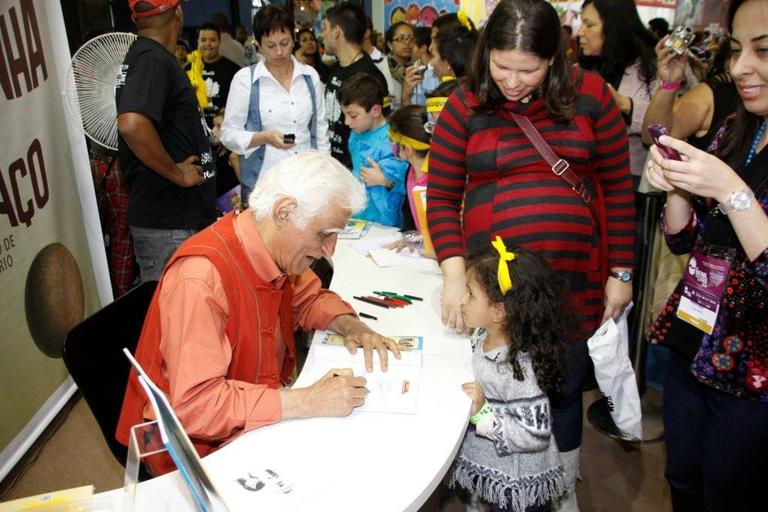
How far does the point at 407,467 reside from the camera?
122cm

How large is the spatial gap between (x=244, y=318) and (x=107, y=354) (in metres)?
0.43

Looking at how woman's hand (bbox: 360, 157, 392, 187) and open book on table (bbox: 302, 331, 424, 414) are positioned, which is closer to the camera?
open book on table (bbox: 302, 331, 424, 414)

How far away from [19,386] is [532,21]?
2347 mm

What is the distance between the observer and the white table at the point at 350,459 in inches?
44.3

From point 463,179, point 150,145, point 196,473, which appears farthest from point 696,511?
point 150,145

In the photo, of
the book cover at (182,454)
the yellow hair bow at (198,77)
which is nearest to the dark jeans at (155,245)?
the book cover at (182,454)

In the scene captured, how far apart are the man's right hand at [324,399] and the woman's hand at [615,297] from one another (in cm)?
81

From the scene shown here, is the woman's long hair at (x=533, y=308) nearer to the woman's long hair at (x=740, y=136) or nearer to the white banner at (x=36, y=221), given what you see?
the woman's long hair at (x=740, y=136)

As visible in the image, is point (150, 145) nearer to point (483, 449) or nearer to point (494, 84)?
point (494, 84)

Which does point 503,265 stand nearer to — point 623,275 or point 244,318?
point 623,275

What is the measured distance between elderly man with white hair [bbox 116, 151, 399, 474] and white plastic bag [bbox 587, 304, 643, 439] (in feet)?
1.85

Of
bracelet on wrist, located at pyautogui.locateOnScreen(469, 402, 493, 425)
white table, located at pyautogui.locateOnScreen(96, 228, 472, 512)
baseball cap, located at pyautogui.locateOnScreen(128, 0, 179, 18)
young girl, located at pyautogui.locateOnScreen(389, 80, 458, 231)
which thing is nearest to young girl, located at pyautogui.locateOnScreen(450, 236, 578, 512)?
bracelet on wrist, located at pyautogui.locateOnScreen(469, 402, 493, 425)

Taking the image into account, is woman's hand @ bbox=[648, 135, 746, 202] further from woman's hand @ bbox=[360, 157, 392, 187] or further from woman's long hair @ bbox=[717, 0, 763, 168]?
woman's hand @ bbox=[360, 157, 392, 187]

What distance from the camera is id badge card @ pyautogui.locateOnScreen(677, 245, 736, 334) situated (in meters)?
1.39
